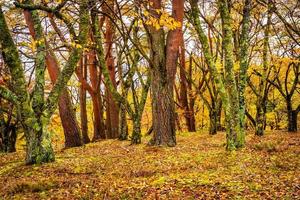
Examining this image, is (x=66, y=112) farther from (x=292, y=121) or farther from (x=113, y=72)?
(x=292, y=121)

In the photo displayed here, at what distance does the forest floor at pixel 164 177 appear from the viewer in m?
6.49

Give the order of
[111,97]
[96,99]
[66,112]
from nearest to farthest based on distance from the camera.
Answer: [66,112]
[111,97]
[96,99]

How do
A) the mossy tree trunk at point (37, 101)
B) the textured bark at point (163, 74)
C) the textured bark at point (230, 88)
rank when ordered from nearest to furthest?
1. the mossy tree trunk at point (37, 101)
2. the textured bark at point (230, 88)
3. the textured bark at point (163, 74)

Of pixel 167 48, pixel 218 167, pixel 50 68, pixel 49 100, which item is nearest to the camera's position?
pixel 218 167

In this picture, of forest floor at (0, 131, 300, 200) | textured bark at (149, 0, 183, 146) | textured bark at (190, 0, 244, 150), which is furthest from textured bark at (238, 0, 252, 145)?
textured bark at (149, 0, 183, 146)

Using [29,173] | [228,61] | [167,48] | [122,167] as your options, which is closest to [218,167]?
[122,167]

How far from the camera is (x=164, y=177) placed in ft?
24.7

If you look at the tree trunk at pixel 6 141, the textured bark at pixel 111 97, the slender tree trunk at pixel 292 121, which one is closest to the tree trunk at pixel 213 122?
the slender tree trunk at pixel 292 121

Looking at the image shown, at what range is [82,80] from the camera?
17953 mm

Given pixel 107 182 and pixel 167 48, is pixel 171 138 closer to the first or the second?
pixel 167 48

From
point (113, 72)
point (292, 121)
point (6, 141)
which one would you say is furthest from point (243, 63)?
point (6, 141)

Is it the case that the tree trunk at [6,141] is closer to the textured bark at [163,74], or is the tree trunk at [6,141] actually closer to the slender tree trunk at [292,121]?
the textured bark at [163,74]

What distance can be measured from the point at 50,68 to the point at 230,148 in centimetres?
762

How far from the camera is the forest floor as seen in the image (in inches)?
256
